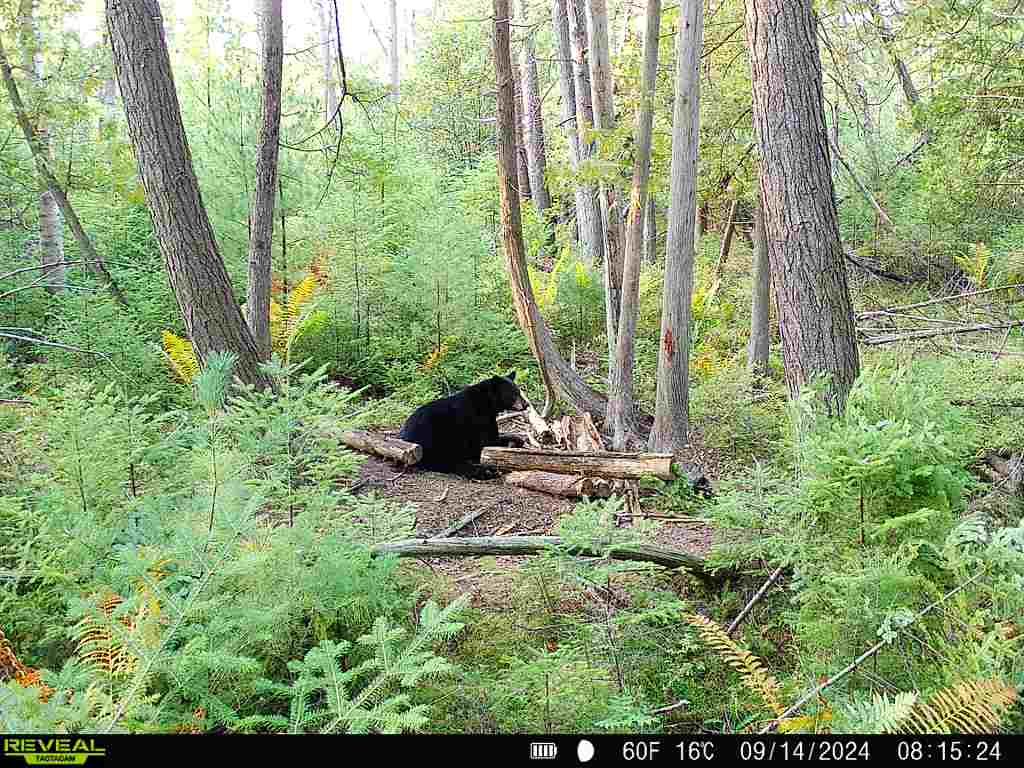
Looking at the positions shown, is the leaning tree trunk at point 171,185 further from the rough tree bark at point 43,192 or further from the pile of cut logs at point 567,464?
the rough tree bark at point 43,192

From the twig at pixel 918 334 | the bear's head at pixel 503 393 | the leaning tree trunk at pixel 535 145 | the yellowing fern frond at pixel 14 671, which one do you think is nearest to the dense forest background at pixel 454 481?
the yellowing fern frond at pixel 14 671

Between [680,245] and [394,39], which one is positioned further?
[394,39]

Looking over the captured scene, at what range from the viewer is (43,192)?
33.4ft

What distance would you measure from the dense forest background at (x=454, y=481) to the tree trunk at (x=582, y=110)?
0.73ft

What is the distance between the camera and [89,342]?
8898 mm

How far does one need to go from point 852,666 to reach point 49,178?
999 cm

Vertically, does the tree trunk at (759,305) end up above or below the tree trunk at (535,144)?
below

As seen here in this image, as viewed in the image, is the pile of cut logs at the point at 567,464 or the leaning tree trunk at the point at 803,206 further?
the pile of cut logs at the point at 567,464

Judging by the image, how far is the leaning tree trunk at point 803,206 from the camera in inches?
215

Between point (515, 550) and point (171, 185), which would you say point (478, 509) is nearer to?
point (515, 550)

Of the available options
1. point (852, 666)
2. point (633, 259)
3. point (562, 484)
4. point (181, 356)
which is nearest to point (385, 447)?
point (562, 484)

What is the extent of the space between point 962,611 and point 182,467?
4.27 m

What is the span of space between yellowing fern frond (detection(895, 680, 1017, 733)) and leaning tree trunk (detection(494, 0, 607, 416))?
262 inches
